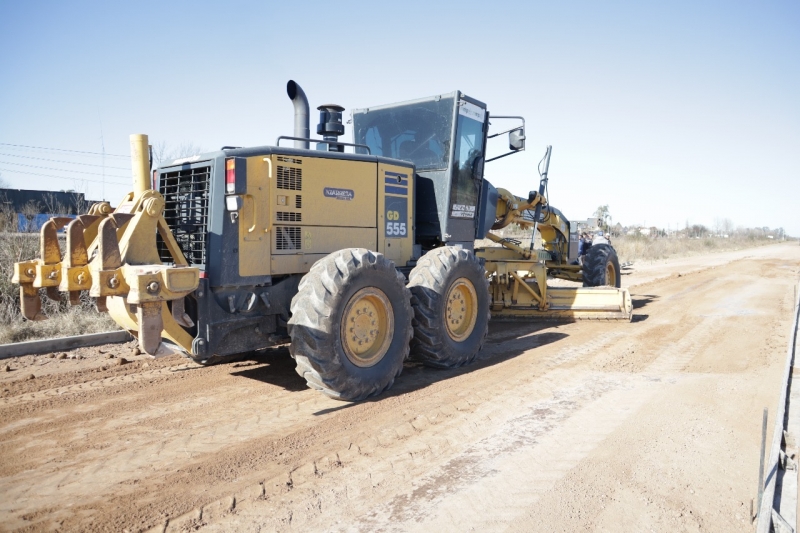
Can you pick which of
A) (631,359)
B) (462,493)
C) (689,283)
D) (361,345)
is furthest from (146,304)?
(689,283)

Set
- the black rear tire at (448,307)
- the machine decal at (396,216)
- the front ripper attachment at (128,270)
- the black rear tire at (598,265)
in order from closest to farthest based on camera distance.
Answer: the front ripper attachment at (128,270) → the black rear tire at (448,307) → the machine decal at (396,216) → the black rear tire at (598,265)

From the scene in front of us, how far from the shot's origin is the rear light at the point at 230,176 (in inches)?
194

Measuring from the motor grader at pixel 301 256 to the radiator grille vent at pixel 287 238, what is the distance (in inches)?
0.6

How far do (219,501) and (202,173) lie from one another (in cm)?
309

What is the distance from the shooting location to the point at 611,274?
1182 centimetres

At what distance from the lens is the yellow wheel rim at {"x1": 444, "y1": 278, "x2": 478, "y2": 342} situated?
21.6 feet

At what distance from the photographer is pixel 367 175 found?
6.23 meters

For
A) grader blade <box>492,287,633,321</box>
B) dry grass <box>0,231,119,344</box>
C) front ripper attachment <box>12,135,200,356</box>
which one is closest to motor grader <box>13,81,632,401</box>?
front ripper attachment <box>12,135,200,356</box>

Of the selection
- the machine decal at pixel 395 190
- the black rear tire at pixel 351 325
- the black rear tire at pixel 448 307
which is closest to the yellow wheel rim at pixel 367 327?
the black rear tire at pixel 351 325

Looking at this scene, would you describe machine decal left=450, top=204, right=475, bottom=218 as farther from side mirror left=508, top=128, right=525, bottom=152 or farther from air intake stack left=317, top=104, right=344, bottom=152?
air intake stack left=317, top=104, right=344, bottom=152

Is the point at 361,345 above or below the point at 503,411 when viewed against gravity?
above

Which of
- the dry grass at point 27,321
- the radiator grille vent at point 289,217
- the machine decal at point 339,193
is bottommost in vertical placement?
the dry grass at point 27,321

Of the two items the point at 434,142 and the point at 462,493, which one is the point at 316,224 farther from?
the point at 462,493

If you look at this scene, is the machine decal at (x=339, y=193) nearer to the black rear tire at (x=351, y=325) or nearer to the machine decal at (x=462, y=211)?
the black rear tire at (x=351, y=325)
